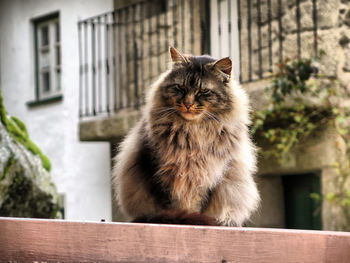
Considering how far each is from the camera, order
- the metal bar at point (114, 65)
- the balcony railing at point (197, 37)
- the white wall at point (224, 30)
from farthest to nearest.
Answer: the metal bar at point (114, 65) → the white wall at point (224, 30) → the balcony railing at point (197, 37)

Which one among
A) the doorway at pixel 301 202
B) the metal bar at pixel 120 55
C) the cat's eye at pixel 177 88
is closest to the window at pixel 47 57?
the metal bar at pixel 120 55

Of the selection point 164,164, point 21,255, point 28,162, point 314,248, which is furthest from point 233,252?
point 28,162

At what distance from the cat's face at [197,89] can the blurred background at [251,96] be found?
1.29 meters

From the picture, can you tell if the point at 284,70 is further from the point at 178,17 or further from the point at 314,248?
the point at 314,248

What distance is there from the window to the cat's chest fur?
653 cm

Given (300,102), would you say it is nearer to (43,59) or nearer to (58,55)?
(58,55)

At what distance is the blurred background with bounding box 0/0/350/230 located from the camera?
14.1ft

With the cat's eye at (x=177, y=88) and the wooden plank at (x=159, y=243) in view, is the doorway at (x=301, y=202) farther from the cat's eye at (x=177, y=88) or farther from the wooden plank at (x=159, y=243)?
the wooden plank at (x=159, y=243)

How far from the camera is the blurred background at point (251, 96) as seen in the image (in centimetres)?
430

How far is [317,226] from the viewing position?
5184mm

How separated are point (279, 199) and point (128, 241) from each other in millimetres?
4444

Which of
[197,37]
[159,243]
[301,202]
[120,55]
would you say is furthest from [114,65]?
[159,243]

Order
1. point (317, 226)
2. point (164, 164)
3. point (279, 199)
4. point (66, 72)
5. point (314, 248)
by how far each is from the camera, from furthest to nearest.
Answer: point (66, 72), point (279, 199), point (317, 226), point (164, 164), point (314, 248)

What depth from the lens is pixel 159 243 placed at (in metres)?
1.31
